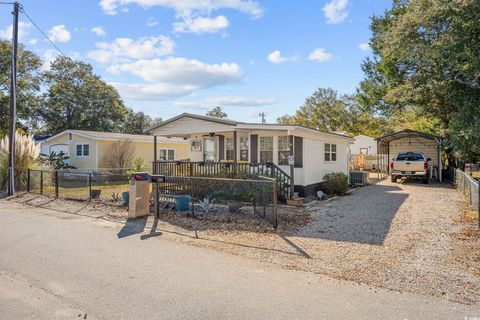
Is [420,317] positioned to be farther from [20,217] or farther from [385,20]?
[385,20]

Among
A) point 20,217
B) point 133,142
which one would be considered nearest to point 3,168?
point 20,217

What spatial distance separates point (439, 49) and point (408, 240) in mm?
10483

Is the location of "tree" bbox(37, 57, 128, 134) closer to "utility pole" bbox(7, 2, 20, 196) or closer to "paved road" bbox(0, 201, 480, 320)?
"utility pole" bbox(7, 2, 20, 196)

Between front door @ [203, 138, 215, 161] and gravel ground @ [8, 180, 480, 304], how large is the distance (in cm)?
635

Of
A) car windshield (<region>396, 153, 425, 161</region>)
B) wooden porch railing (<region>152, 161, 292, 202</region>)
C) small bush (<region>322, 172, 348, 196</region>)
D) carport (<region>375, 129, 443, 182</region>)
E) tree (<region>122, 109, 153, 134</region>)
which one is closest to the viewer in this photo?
wooden porch railing (<region>152, 161, 292, 202</region>)

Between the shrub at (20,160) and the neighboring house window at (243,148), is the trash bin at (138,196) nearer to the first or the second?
the neighboring house window at (243,148)

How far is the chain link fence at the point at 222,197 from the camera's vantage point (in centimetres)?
890

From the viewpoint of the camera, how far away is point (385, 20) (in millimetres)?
20906

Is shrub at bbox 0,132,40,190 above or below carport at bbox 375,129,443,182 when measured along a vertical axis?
below

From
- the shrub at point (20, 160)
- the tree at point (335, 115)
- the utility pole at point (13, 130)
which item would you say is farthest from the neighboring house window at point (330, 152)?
the tree at point (335, 115)

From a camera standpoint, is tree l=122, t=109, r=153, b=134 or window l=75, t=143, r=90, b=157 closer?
window l=75, t=143, r=90, b=157

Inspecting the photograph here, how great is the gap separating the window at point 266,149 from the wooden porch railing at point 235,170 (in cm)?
139

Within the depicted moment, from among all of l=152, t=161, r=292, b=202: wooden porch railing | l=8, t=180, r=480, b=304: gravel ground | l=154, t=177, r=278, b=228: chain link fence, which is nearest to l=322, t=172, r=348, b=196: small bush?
l=152, t=161, r=292, b=202: wooden porch railing

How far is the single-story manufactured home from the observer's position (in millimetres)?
11969
